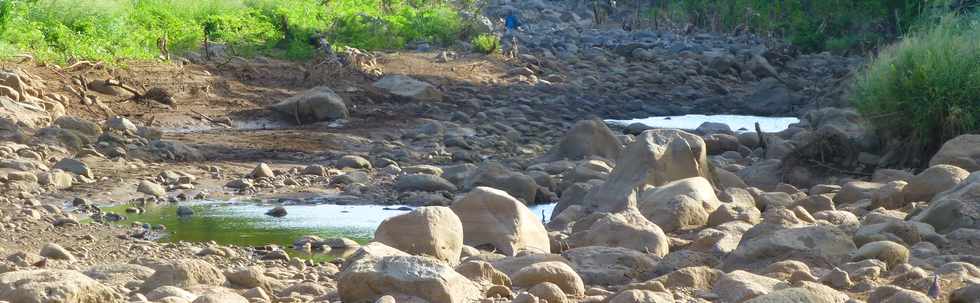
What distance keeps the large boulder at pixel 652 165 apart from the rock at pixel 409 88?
840 centimetres

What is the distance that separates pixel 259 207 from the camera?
35.9ft

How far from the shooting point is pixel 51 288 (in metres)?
5.05

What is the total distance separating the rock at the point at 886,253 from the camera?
6.45 m

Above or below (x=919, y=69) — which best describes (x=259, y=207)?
below

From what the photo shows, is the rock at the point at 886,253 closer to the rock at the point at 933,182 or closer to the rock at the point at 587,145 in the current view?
the rock at the point at 933,182

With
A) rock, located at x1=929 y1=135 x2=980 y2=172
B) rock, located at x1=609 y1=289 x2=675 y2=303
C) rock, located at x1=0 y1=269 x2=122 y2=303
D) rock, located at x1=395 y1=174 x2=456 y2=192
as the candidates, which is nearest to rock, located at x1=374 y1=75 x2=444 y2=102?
rock, located at x1=395 y1=174 x2=456 y2=192

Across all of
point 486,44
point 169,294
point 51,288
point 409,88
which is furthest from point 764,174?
point 486,44

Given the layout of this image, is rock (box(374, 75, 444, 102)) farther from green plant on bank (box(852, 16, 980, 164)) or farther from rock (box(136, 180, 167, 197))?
green plant on bank (box(852, 16, 980, 164))

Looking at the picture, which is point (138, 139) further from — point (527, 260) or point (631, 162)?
point (527, 260)

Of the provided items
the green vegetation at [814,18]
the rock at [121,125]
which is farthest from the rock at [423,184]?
the green vegetation at [814,18]

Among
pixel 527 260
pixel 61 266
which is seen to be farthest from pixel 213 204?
pixel 527 260

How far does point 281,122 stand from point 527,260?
1005 cm

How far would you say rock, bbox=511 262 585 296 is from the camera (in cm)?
586

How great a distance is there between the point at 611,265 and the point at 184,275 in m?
2.04
